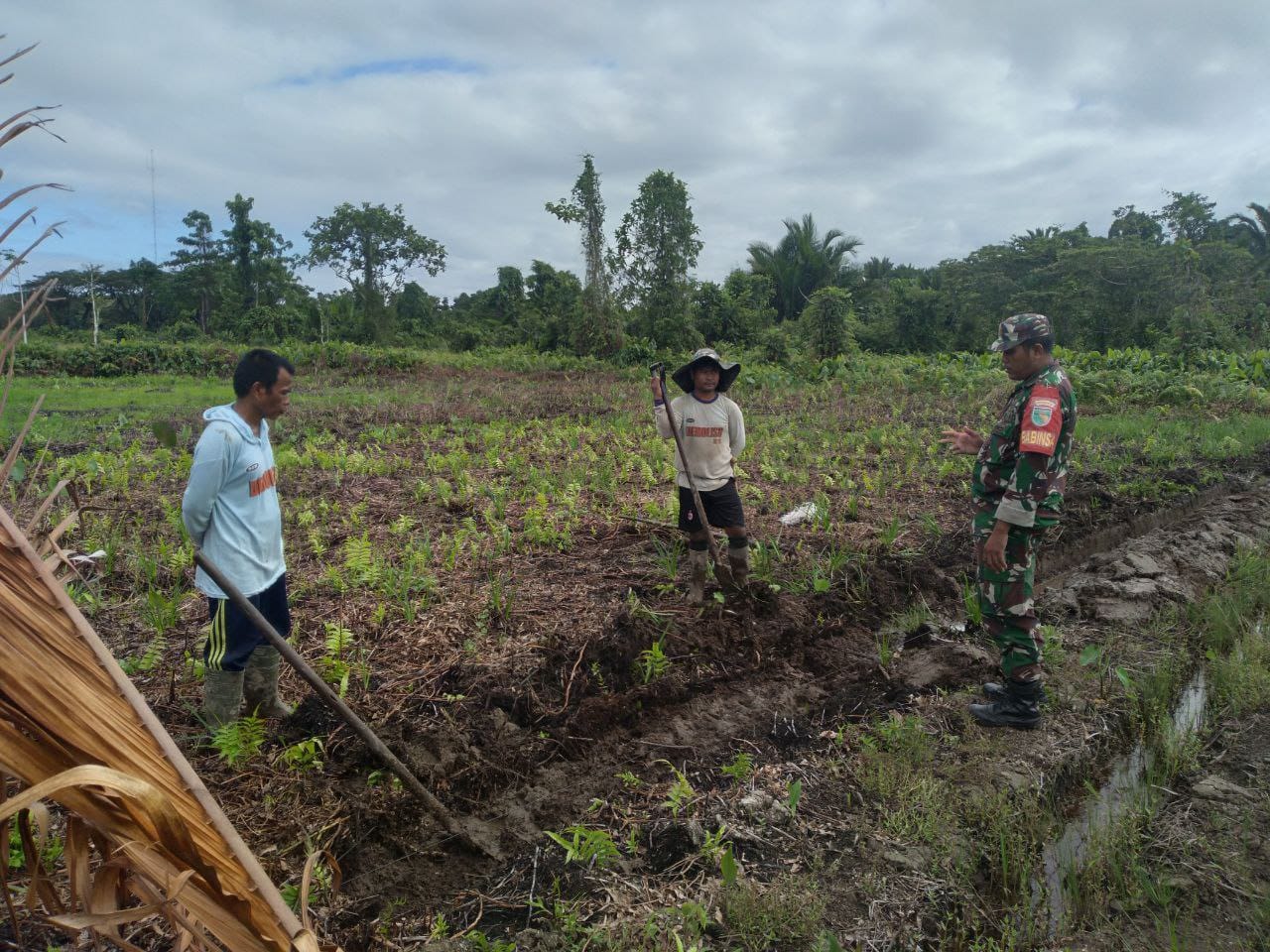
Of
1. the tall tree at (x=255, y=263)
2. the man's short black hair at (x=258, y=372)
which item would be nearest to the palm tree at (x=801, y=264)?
the tall tree at (x=255, y=263)

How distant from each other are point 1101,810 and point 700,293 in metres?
24.7

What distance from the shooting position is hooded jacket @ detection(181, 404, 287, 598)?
10.4 ft

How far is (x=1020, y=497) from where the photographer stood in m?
3.62

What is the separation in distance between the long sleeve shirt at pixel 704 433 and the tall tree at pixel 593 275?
21.3 m

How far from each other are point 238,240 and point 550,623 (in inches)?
1538

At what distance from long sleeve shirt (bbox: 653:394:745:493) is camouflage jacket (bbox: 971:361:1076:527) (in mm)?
1677

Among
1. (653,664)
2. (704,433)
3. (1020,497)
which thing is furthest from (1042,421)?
(653,664)

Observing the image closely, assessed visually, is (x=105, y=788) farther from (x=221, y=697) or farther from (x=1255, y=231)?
(x=1255, y=231)

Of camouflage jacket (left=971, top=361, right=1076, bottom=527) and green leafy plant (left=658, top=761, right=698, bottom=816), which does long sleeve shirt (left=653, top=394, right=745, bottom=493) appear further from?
green leafy plant (left=658, top=761, right=698, bottom=816)

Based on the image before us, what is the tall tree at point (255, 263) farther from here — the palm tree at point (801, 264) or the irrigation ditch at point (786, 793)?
the irrigation ditch at point (786, 793)

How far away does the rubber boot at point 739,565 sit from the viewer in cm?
523

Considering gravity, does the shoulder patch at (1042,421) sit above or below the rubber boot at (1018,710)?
above

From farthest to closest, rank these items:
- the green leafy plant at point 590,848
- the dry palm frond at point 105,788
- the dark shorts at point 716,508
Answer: the dark shorts at point 716,508
the green leafy plant at point 590,848
the dry palm frond at point 105,788

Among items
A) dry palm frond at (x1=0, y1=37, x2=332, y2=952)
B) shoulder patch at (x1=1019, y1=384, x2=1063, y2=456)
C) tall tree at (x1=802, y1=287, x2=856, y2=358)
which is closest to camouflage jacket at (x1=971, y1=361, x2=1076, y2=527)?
shoulder patch at (x1=1019, y1=384, x2=1063, y2=456)
